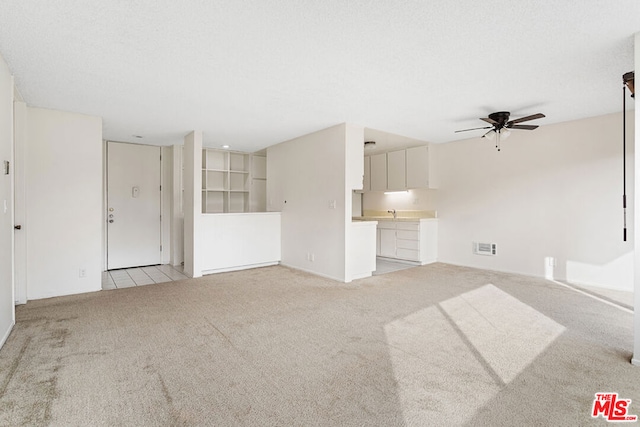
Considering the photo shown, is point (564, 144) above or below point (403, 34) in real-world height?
below

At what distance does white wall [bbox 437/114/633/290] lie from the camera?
4379 millimetres

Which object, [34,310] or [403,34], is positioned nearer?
[403,34]

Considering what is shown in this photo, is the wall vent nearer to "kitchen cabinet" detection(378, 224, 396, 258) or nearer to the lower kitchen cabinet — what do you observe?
the lower kitchen cabinet

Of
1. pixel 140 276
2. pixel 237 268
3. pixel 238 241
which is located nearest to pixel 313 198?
pixel 238 241

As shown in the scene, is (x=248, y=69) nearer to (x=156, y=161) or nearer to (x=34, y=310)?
(x=34, y=310)

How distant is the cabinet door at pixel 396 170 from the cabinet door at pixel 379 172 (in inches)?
4.3

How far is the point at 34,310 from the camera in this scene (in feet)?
11.5

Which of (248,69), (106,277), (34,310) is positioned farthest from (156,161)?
(248,69)

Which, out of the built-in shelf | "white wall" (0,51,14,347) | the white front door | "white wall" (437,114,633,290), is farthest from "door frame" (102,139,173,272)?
"white wall" (437,114,633,290)

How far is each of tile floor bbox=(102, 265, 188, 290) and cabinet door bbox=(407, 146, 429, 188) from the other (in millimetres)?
4738

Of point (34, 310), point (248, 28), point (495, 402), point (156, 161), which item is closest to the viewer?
point (495, 402)

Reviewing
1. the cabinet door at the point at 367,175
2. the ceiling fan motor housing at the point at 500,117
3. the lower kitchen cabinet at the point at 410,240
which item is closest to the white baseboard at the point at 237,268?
the lower kitchen cabinet at the point at 410,240

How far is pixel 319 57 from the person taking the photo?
2705mm

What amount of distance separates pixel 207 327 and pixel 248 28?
2594 mm
